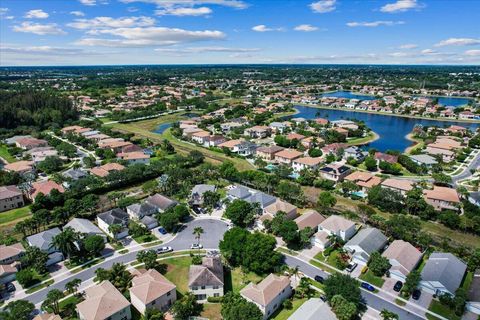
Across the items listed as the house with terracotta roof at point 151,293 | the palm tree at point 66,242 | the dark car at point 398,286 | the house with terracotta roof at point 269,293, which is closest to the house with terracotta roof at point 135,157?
the palm tree at point 66,242

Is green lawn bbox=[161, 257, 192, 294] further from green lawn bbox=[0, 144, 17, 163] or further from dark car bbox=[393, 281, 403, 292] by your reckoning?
green lawn bbox=[0, 144, 17, 163]

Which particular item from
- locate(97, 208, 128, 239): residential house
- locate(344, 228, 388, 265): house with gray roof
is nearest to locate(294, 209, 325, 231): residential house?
locate(344, 228, 388, 265): house with gray roof

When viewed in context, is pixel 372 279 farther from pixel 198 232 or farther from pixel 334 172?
pixel 334 172

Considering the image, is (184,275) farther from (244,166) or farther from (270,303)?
(244,166)

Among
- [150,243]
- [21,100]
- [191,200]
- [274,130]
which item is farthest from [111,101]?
[150,243]

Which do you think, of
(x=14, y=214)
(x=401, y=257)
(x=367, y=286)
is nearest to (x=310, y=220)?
(x=401, y=257)
